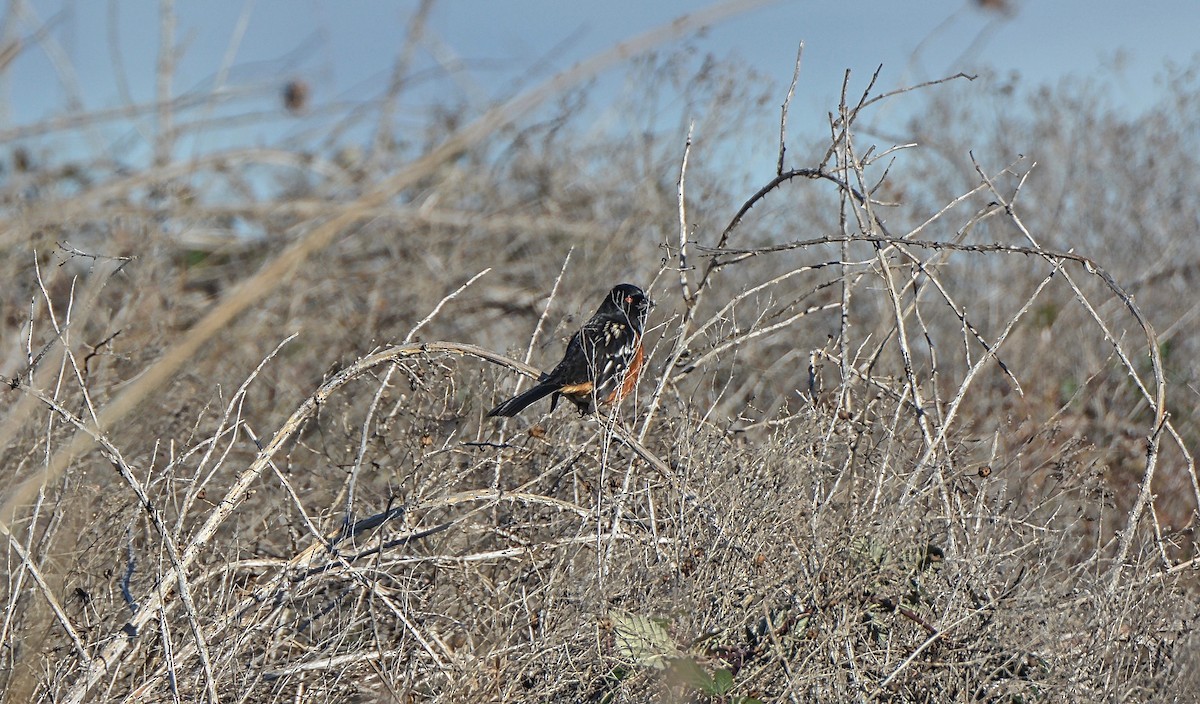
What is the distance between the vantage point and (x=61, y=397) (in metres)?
4.59

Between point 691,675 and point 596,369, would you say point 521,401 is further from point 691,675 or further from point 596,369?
point 691,675

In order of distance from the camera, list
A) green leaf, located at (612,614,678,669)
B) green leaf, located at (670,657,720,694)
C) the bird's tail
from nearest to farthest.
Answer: green leaf, located at (670,657,720,694), green leaf, located at (612,614,678,669), the bird's tail

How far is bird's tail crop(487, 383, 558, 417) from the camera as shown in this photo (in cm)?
412

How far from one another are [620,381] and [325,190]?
4508mm

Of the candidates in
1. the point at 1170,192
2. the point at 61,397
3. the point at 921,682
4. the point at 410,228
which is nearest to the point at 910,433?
the point at 921,682


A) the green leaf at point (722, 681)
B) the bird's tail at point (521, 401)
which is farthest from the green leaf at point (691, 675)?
the bird's tail at point (521, 401)

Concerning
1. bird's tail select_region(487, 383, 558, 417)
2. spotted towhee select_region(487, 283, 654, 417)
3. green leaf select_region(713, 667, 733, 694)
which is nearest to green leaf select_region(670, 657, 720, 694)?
green leaf select_region(713, 667, 733, 694)

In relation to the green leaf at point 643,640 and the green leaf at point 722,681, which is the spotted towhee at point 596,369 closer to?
the green leaf at point 643,640

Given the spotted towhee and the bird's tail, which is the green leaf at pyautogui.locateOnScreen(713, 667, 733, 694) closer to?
the spotted towhee

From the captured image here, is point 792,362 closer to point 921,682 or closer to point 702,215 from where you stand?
point 702,215

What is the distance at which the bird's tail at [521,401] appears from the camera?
13.5 feet

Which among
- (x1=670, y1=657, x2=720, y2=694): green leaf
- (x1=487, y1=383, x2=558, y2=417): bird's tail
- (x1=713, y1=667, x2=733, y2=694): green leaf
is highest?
(x1=487, y1=383, x2=558, y2=417): bird's tail

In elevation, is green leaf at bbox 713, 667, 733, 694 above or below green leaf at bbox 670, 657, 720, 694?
below

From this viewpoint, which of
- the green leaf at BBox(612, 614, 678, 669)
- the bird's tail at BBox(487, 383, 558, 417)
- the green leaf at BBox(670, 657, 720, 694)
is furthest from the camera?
the bird's tail at BBox(487, 383, 558, 417)
